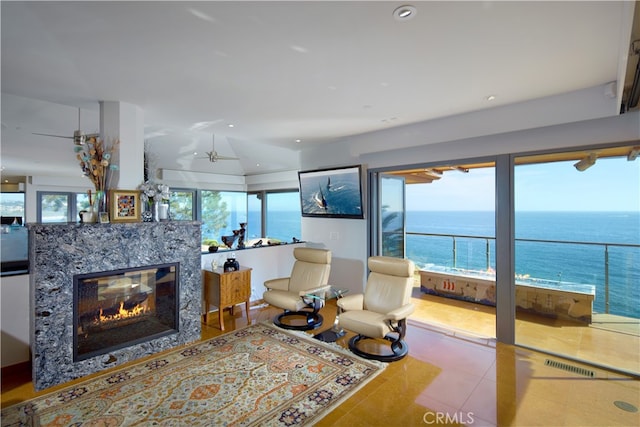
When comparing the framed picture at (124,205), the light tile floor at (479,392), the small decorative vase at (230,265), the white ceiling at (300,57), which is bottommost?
the light tile floor at (479,392)

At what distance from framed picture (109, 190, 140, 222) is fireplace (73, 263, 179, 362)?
1.85 ft

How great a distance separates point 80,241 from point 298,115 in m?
2.71

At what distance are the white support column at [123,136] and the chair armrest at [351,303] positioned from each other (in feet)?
9.19

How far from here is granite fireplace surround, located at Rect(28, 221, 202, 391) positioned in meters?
2.81

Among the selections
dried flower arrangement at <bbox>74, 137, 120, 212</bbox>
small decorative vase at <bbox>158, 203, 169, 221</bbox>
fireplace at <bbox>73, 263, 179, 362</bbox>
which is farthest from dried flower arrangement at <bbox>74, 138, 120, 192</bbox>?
fireplace at <bbox>73, 263, 179, 362</bbox>

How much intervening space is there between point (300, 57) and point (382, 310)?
2.97 m

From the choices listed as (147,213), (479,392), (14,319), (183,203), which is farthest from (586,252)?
(183,203)

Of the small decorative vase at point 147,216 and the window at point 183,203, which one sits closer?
the small decorative vase at point 147,216

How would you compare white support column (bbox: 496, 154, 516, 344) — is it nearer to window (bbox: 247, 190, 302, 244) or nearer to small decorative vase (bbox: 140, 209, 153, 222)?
small decorative vase (bbox: 140, 209, 153, 222)

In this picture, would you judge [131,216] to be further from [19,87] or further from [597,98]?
[597,98]

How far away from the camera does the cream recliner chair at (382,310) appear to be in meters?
3.30

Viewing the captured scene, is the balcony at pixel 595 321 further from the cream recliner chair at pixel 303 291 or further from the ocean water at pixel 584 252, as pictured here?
the cream recliner chair at pixel 303 291

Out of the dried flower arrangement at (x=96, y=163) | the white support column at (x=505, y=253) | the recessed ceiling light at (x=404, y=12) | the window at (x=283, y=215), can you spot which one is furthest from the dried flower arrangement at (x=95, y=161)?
the window at (x=283, y=215)

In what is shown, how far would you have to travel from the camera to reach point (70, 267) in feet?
9.70
